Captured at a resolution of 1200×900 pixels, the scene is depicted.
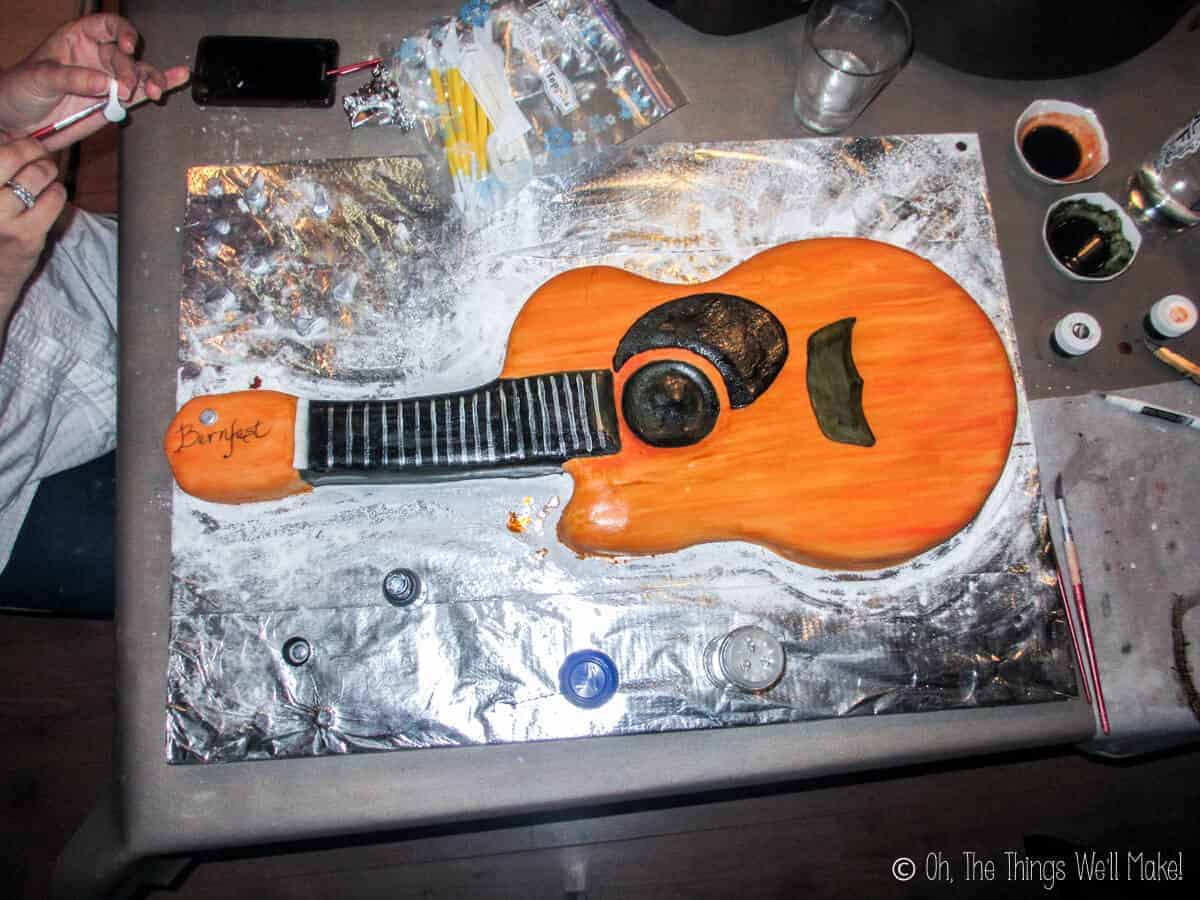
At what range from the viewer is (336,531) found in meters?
1.07

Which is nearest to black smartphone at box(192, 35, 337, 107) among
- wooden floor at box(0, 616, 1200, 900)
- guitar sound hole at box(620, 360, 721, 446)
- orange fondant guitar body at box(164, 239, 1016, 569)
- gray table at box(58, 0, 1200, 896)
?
gray table at box(58, 0, 1200, 896)

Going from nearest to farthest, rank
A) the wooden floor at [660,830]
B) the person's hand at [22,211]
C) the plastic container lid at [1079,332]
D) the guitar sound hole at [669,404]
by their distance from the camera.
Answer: the person's hand at [22,211]
the guitar sound hole at [669,404]
the plastic container lid at [1079,332]
the wooden floor at [660,830]

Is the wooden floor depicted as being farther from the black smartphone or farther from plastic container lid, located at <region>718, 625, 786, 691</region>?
the black smartphone

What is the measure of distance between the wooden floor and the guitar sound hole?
3.22 ft

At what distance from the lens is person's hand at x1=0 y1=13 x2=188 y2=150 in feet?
3.28

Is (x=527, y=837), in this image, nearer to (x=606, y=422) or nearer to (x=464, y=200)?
(x=606, y=422)

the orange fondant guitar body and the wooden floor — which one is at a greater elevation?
the orange fondant guitar body

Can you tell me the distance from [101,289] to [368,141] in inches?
19.4

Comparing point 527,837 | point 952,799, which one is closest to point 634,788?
point 527,837

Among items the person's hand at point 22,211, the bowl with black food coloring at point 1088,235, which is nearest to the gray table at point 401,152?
the bowl with black food coloring at point 1088,235

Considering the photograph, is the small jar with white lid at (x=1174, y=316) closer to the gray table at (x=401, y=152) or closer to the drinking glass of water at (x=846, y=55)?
the gray table at (x=401, y=152)

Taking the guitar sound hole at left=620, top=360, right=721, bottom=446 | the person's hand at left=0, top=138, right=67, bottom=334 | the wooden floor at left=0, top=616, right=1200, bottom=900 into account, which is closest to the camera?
the person's hand at left=0, top=138, right=67, bottom=334

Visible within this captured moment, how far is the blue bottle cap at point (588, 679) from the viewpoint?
40.1 inches

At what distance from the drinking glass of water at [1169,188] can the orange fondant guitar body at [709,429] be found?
0.42m
